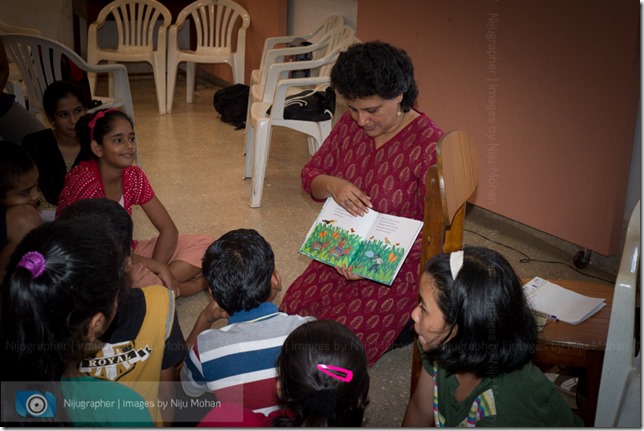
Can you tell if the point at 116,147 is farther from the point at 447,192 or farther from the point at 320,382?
the point at 320,382

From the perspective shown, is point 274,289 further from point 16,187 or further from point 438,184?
point 16,187

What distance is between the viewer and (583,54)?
2.94 m

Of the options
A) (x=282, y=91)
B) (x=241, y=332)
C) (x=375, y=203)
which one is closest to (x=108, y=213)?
(x=241, y=332)

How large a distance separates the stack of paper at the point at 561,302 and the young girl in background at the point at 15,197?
1633 mm

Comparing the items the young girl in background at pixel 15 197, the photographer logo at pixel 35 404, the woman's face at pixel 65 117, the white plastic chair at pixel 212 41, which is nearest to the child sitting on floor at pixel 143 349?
the photographer logo at pixel 35 404

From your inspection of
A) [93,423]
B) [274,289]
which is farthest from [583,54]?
[93,423]

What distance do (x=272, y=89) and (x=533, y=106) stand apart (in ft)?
5.29

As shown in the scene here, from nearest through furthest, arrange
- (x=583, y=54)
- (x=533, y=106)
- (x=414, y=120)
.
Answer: (x=414, y=120), (x=583, y=54), (x=533, y=106)

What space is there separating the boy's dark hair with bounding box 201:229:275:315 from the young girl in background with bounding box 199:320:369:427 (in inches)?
14.9

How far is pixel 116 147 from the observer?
8.65 feet

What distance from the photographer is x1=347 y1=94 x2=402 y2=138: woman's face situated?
7.20 feet

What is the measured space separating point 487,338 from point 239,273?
0.63m

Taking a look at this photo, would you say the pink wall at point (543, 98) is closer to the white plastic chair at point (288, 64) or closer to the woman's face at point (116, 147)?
the white plastic chair at point (288, 64)

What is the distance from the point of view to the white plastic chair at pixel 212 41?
608 cm
